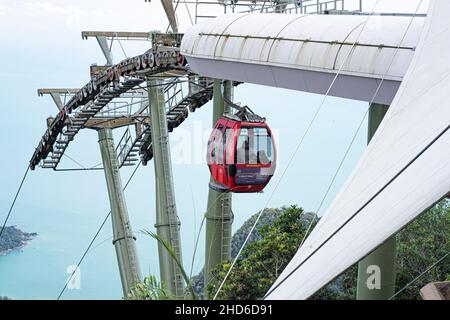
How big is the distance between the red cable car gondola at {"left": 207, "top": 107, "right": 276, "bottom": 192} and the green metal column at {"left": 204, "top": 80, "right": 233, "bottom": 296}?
1085 mm

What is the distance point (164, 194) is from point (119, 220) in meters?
4.54

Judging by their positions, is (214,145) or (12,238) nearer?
(214,145)

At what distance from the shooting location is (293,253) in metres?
14.9

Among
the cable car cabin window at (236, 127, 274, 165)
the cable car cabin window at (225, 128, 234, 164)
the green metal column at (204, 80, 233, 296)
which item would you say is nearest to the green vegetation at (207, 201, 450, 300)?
the green metal column at (204, 80, 233, 296)

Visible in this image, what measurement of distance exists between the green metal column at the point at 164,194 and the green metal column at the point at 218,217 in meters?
1.47

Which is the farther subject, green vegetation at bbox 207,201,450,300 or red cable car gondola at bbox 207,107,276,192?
red cable car gondola at bbox 207,107,276,192

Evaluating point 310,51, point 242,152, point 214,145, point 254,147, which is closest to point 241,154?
point 242,152

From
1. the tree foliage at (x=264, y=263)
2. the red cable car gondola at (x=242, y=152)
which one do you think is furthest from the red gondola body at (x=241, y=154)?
the tree foliage at (x=264, y=263)

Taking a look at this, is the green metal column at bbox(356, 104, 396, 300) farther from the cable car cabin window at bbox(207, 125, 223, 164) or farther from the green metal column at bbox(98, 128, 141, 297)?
the green metal column at bbox(98, 128, 141, 297)

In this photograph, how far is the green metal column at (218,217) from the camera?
53.7 feet

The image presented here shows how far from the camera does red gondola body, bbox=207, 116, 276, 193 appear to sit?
14.6 m

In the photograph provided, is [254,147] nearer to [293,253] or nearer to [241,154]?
[241,154]

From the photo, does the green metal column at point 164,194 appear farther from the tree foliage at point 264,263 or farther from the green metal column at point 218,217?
the tree foliage at point 264,263
